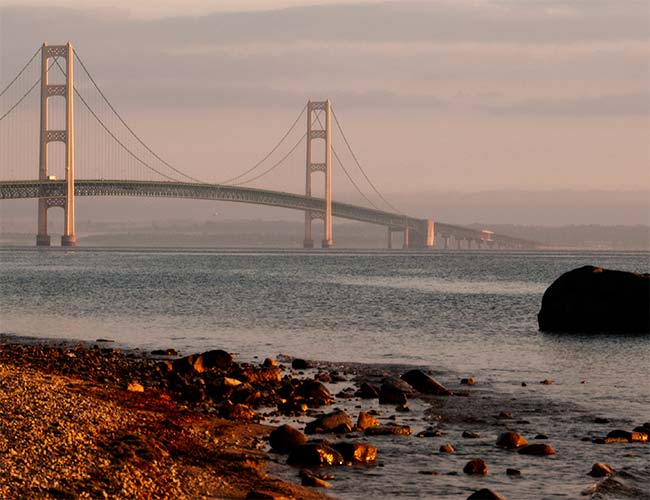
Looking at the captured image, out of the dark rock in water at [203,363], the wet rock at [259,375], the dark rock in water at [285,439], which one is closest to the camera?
the dark rock in water at [285,439]

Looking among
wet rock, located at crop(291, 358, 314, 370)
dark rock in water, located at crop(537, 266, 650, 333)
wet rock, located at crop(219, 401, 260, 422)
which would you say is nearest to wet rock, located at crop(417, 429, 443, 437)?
wet rock, located at crop(219, 401, 260, 422)

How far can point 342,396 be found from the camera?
19.3m

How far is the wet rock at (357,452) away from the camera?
13.8 metres

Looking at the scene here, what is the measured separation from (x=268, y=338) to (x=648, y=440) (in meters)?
17.1

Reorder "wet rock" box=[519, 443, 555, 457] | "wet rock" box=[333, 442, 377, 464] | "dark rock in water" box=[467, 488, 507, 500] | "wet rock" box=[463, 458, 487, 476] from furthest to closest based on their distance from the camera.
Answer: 1. "wet rock" box=[519, 443, 555, 457]
2. "wet rock" box=[333, 442, 377, 464]
3. "wet rock" box=[463, 458, 487, 476]
4. "dark rock in water" box=[467, 488, 507, 500]

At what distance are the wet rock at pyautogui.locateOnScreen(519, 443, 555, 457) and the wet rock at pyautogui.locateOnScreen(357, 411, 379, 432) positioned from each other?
2.30 m

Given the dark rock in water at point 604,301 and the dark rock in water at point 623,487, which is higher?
the dark rock in water at point 604,301

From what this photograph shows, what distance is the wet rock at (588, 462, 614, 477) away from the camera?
1341cm

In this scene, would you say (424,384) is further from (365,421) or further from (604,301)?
(604,301)

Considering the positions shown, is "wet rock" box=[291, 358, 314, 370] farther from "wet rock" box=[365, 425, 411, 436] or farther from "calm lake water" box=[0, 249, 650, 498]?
"wet rock" box=[365, 425, 411, 436]

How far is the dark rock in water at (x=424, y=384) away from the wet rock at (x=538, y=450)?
17.4ft

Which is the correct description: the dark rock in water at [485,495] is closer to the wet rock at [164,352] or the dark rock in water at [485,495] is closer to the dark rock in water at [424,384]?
the dark rock in water at [424,384]

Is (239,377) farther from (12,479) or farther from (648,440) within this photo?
(12,479)

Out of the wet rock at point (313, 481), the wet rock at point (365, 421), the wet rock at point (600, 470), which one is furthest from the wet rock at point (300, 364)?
the wet rock at point (313, 481)
